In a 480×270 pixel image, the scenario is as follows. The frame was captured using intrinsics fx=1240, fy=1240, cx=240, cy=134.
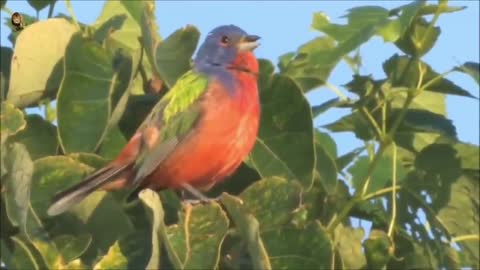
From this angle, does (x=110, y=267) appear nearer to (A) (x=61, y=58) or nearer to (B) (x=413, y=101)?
(A) (x=61, y=58)

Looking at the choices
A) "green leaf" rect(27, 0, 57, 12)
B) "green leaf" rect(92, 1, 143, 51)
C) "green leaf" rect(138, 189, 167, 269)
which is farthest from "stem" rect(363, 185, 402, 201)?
"green leaf" rect(27, 0, 57, 12)

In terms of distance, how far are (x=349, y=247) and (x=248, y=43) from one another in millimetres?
1439

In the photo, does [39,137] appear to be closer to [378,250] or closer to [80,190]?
[80,190]

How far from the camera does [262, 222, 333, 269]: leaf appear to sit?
109 inches


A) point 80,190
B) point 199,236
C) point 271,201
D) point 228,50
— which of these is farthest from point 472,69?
point 228,50

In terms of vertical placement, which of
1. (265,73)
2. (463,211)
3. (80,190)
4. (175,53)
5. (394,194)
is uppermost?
(175,53)

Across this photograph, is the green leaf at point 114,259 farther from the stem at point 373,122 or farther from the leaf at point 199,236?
the stem at point 373,122

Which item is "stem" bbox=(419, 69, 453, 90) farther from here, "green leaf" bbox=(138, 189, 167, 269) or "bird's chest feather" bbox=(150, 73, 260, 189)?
"green leaf" bbox=(138, 189, 167, 269)

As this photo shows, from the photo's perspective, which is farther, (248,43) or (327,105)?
(248,43)

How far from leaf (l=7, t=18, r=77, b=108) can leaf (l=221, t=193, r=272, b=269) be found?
0.67 meters

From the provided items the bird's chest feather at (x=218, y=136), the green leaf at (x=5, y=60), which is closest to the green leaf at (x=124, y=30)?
the green leaf at (x=5, y=60)

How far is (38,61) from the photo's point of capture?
10.2ft

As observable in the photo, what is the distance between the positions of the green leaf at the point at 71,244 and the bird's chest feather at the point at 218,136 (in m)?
0.59

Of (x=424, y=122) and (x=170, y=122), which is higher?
(x=424, y=122)
